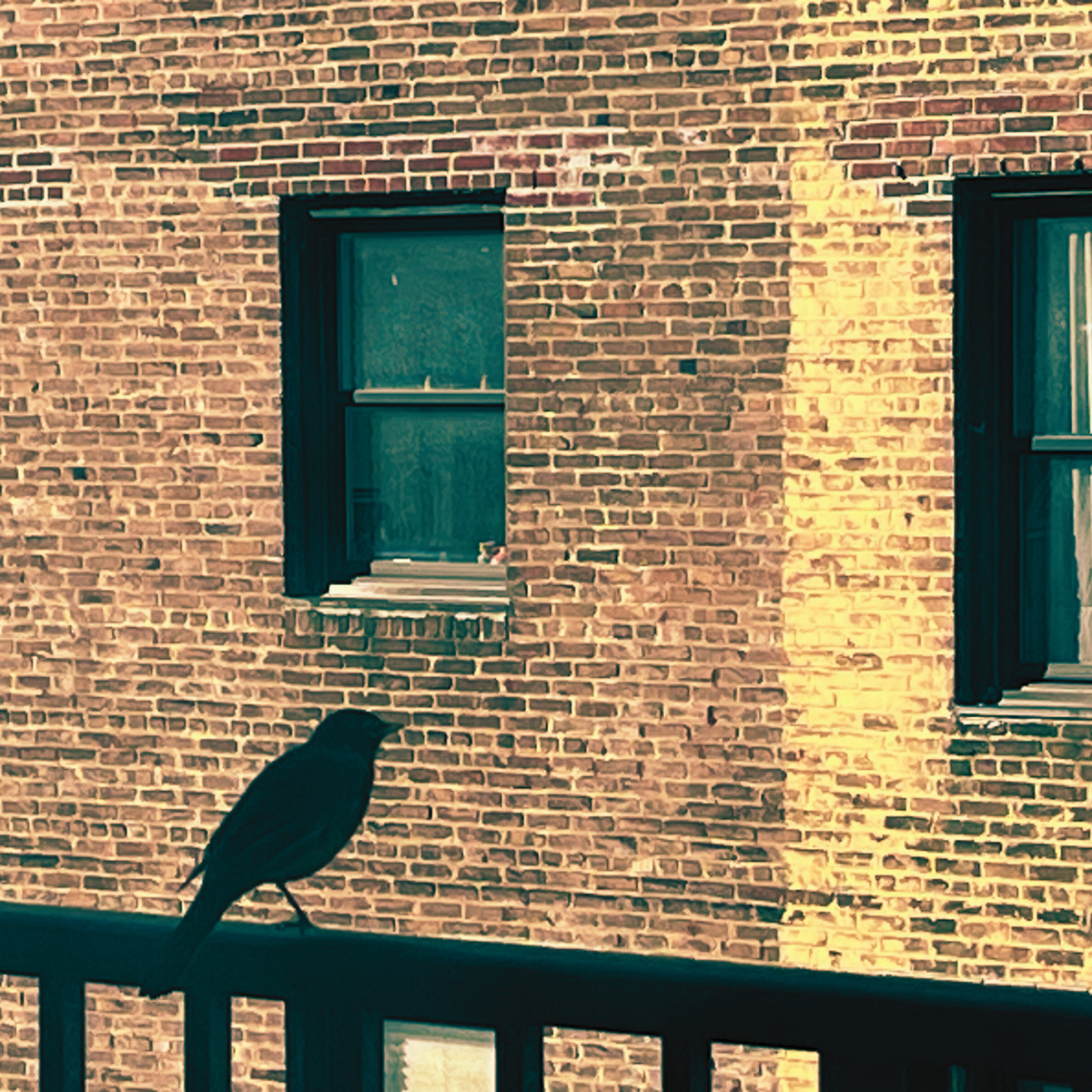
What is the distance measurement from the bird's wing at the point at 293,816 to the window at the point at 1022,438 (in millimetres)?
2154

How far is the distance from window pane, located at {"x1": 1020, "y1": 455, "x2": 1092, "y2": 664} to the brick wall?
406 millimetres

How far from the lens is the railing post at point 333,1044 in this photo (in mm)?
2021

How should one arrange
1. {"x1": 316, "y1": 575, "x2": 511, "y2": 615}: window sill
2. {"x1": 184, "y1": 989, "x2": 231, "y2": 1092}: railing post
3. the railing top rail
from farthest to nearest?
1. {"x1": 316, "y1": 575, "x2": 511, "y2": 615}: window sill
2. {"x1": 184, "y1": 989, "x2": 231, "y2": 1092}: railing post
3. the railing top rail

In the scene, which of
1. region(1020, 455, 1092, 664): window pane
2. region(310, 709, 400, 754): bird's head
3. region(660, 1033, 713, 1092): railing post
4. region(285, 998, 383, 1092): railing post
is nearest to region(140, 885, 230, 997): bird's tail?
region(285, 998, 383, 1092): railing post

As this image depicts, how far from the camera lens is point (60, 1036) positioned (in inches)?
83.5

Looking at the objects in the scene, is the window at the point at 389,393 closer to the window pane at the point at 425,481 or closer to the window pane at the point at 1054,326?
the window pane at the point at 425,481

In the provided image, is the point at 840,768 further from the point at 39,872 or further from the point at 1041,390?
the point at 39,872

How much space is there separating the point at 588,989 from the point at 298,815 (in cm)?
399

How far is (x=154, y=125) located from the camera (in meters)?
6.49

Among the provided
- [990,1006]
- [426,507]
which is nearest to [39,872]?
[426,507]

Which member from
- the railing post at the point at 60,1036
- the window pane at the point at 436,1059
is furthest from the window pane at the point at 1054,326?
the railing post at the point at 60,1036

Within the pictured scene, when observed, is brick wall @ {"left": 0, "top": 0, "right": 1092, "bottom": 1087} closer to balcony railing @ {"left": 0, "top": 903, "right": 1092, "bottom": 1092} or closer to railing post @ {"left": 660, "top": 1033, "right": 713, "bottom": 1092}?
balcony railing @ {"left": 0, "top": 903, "right": 1092, "bottom": 1092}

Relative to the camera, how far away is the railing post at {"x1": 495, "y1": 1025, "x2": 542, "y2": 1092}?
196cm

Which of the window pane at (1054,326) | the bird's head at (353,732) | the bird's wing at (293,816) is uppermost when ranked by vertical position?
the window pane at (1054,326)
